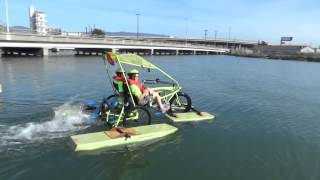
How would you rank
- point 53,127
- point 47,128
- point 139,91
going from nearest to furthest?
point 47,128 → point 53,127 → point 139,91

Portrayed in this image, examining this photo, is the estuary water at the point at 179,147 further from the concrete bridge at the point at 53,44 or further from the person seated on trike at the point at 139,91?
the concrete bridge at the point at 53,44

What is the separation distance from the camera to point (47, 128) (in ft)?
45.6

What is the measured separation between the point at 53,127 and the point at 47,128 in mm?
238

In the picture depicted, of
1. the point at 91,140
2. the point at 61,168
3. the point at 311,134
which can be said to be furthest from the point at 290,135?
the point at 61,168

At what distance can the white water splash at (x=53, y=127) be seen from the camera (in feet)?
42.3

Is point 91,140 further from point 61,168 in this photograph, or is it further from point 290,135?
point 290,135

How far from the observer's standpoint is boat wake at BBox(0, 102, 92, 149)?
12.6m

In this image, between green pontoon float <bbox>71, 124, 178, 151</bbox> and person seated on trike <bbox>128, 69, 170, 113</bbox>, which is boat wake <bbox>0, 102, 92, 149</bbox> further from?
person seated on trike <bbox>128, 69, 170, 113</bbox>

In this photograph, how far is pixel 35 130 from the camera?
13602mm

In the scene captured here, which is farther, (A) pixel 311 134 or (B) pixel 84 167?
(A) pixel 311 134

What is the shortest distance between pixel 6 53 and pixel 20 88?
156 feet

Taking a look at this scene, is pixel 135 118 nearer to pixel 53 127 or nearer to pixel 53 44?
pixel 53 127

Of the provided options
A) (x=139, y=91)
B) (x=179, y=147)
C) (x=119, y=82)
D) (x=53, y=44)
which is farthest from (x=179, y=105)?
(x=53, y=44)

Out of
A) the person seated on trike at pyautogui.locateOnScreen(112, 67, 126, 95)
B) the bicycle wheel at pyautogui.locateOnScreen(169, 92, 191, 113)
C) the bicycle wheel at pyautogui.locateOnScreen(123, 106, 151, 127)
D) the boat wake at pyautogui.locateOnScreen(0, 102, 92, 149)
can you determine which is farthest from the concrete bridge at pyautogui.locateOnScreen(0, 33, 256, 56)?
the person seated on trike at pyautogui.locateOnScreen(112, 67, 126, 95)
